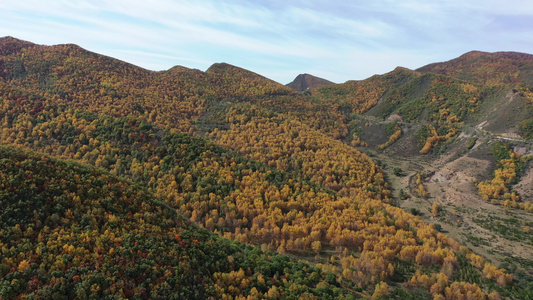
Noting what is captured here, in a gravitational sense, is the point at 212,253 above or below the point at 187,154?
below

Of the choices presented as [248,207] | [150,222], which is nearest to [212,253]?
[150,222]

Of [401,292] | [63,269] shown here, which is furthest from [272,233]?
[63,269]

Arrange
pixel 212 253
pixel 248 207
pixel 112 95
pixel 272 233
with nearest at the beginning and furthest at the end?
pixel 212 253, pixel 272 233, pixel 248 207, pixel 112 95

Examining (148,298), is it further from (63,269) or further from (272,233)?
(272,233)

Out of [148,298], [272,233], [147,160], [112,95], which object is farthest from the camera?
[112,95]

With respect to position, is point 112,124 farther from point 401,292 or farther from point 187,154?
point 401,292

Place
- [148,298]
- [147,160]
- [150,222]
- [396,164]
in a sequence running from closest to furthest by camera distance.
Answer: [148,298]
[150,222]
[147,160]
[396,164]

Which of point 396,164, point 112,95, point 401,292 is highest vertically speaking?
point 112,95

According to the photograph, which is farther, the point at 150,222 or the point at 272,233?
the point at 272,233

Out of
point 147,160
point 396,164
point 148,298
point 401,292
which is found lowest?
point 401,292
